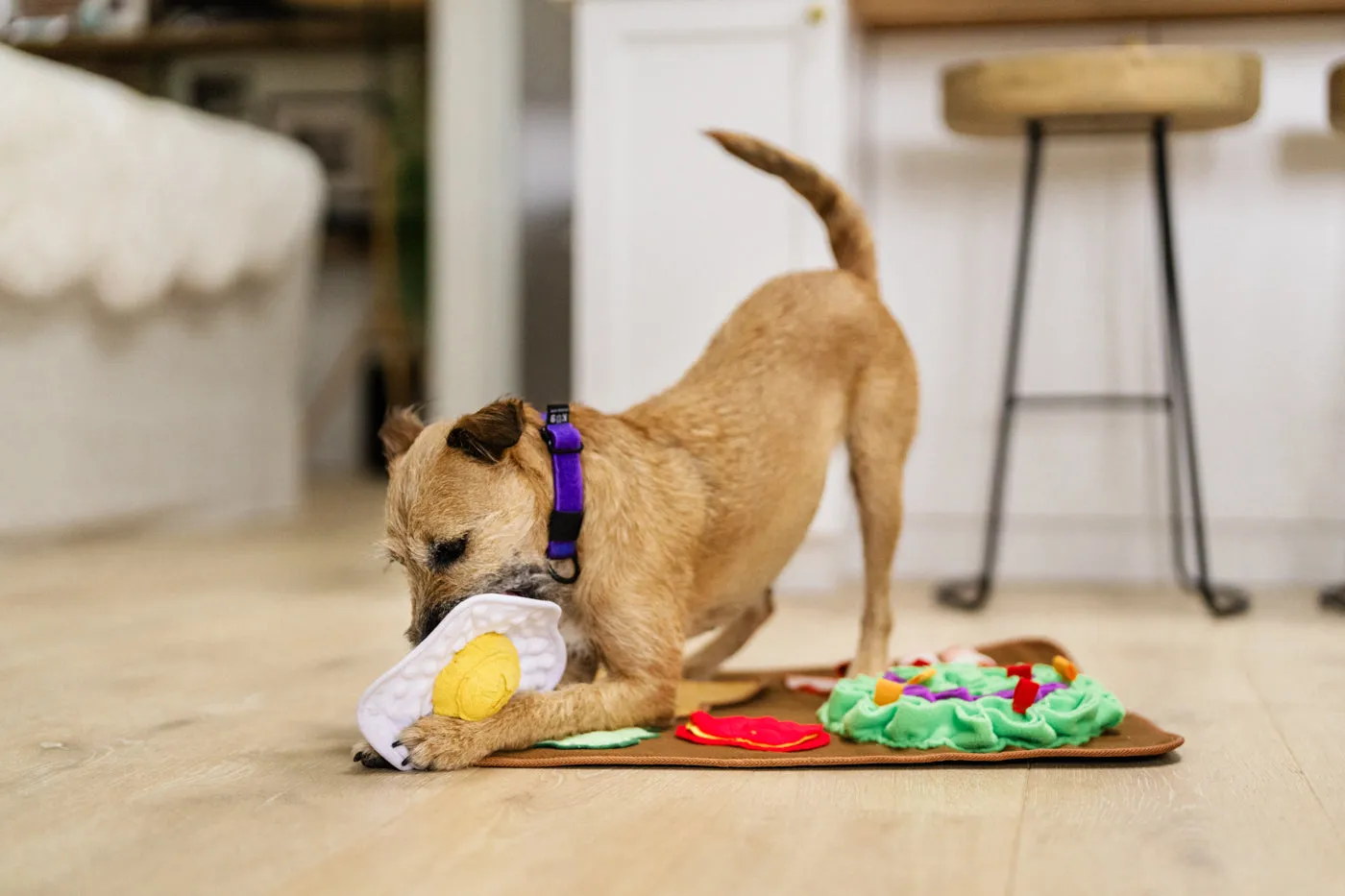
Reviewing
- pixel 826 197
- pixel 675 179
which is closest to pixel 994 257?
pixel 675 179

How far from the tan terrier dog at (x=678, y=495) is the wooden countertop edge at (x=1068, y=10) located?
4.23ft

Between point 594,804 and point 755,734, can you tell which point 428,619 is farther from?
point 755,734

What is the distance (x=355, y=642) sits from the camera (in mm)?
2467

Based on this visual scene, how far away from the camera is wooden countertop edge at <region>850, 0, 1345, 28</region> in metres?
3.22

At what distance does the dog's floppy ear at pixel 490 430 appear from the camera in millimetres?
1537

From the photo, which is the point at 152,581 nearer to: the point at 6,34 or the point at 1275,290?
the point at 6,34

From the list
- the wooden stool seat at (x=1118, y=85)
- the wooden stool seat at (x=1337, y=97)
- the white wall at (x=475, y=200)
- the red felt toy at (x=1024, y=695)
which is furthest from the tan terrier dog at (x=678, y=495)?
the white wall at (x=475, y=200)

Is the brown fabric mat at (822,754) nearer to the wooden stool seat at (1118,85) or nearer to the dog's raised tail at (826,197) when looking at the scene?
the dog's raised tail at (826,197)

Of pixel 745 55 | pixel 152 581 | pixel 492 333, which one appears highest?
pixel 745 55

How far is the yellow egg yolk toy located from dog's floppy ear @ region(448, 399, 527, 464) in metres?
0.21

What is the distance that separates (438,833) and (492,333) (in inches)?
118

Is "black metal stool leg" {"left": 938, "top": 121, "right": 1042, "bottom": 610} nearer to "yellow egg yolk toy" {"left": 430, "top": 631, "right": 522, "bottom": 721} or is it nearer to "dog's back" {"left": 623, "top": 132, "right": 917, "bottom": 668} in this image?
"dog's back" {"left": 623, "top": 132, "right": 917, "bottom": 668}

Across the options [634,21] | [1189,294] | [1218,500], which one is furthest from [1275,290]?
[634,21]

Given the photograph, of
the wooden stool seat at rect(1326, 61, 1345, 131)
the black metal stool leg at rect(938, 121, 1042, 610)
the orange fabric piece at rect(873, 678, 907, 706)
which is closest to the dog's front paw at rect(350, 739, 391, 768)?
the orange fabric piece at rect(873, 678, 907, 706)
